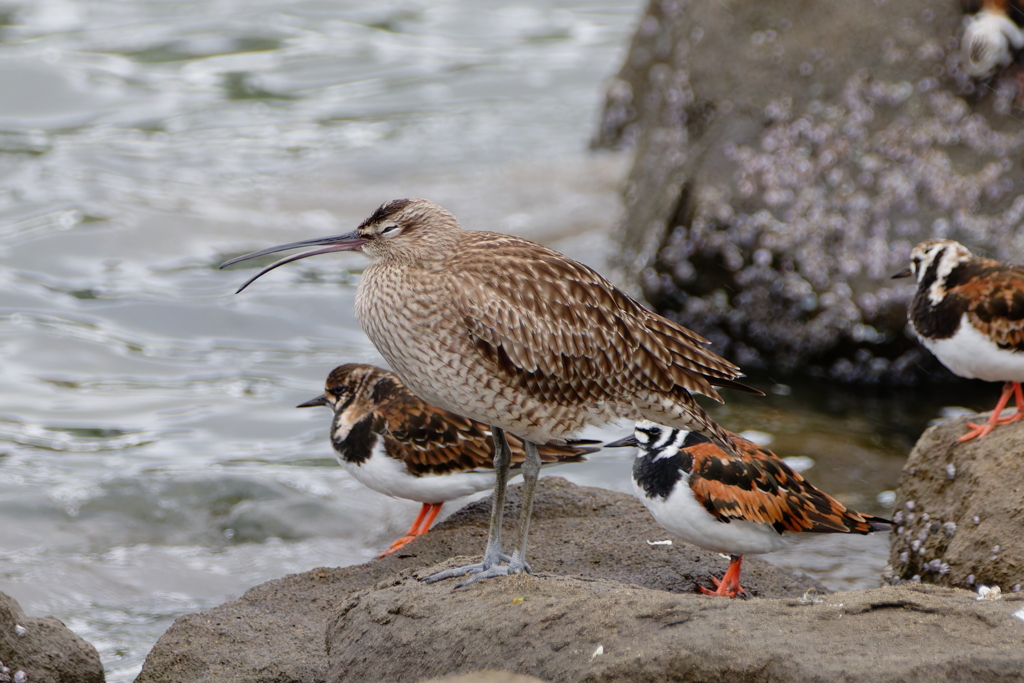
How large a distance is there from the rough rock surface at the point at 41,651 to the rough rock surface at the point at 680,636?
133 centimetres

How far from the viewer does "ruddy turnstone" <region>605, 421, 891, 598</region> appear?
19.5ft

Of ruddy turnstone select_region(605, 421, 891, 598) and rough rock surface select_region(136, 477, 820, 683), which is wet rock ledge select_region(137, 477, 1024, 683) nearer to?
rough rock surface select_region(136, 477, 820, 683)

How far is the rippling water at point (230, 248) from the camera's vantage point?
8.22 metres

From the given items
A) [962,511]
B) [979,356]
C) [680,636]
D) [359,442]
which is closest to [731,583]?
[962,511]

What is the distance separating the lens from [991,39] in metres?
9.73

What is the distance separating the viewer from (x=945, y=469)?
6434mm

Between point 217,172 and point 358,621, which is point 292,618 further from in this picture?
point 217,172

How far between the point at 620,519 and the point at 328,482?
311 cm

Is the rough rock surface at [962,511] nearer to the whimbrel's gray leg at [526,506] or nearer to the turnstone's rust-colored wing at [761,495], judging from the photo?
the turnstone's rust-colored wing at [761,495]

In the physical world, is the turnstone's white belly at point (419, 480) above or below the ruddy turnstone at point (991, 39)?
below

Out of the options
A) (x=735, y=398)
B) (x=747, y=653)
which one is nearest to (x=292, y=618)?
A: (x=747, y=653)

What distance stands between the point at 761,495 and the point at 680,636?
2161mm

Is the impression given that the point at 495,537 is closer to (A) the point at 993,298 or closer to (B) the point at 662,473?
(B) the point at 662,473

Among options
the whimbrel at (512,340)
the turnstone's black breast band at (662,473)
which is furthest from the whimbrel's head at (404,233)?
the turnstone's black breast band at (662,473)
